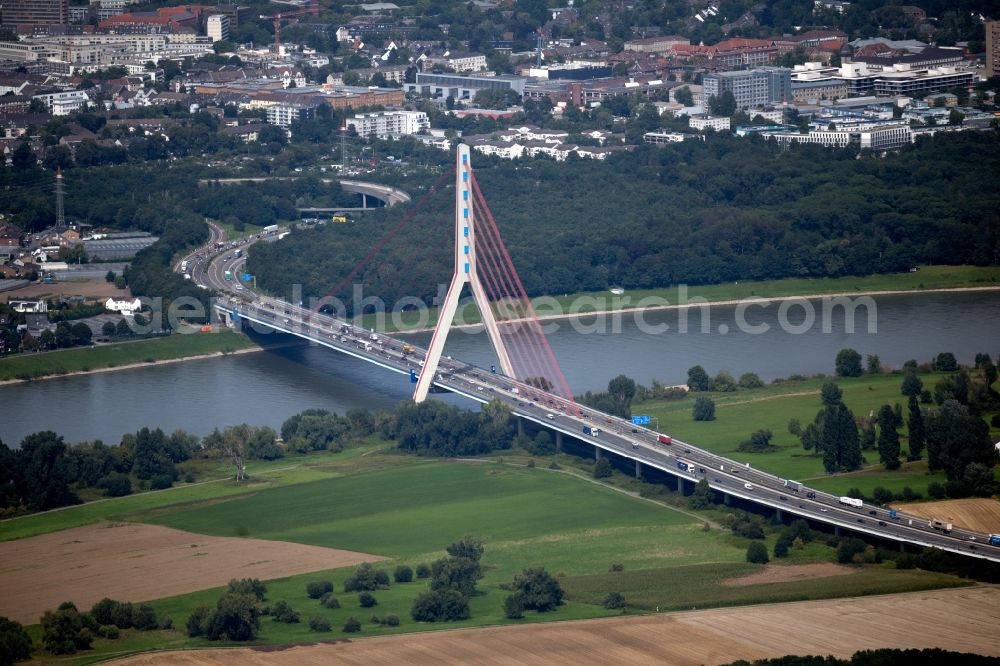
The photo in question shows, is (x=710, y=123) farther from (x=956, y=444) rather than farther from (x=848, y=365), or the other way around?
(x=956, y=444)

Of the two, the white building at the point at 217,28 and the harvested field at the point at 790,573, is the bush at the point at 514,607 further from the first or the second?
the white building at the point at 217,28

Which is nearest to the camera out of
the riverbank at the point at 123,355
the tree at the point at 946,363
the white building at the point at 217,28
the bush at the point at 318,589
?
the bush at the point at 318,589

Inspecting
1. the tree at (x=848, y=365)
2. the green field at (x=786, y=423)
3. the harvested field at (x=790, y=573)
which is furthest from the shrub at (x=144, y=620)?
the tree at (x=848, y=365)

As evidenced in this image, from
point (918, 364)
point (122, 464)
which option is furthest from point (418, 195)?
point (122, 464)

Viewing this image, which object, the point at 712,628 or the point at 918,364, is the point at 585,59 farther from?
the point at 712,628

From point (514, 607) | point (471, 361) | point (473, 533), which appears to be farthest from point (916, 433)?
point (471, 361)

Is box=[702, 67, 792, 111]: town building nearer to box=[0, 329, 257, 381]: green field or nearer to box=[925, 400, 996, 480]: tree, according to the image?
box=[0, 329, 257, 381]: green field

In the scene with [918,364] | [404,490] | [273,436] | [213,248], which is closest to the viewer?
[404,490]
